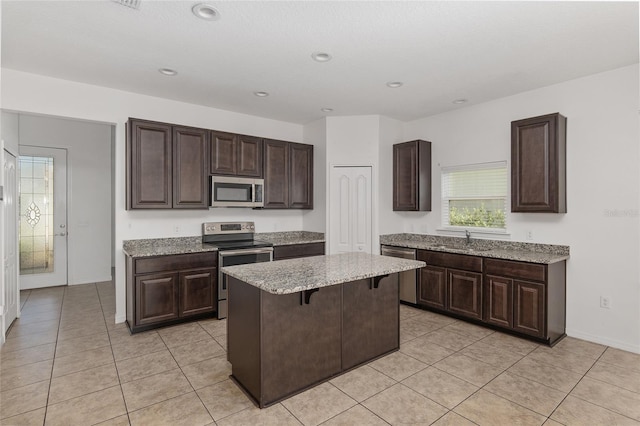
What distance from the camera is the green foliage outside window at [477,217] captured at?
4.52 m

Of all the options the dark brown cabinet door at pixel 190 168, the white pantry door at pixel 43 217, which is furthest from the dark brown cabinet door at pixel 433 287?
the white pantry door at pixel 43 217

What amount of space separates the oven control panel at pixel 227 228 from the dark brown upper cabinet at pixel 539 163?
3577mm

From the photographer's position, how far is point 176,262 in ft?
13.0

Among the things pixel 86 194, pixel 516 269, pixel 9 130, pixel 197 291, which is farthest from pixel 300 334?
pixel 86 194

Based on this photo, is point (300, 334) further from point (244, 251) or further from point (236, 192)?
point (236, 192)

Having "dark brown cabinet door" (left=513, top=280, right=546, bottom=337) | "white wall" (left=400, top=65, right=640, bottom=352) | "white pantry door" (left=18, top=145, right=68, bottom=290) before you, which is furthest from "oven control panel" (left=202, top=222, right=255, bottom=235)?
"white wall" (left=400, top=65, right=640, bottom=352)

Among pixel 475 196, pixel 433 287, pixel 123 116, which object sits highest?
pixel 123 116

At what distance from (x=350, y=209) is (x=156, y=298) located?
2893 mm

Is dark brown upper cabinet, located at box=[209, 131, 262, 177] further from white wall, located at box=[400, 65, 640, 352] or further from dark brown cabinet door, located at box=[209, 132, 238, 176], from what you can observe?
white wall, located at box=[400, 65, 640, 352]

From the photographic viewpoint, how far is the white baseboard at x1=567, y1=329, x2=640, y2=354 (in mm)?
3338

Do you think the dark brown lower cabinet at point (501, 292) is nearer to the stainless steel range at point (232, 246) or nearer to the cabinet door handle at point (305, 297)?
the stainless steel range at point (232, 246)

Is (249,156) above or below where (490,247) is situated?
above

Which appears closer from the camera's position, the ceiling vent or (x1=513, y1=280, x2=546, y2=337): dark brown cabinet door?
the ceiling vent

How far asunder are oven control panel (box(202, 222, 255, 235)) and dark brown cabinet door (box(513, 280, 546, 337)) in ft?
11.6
